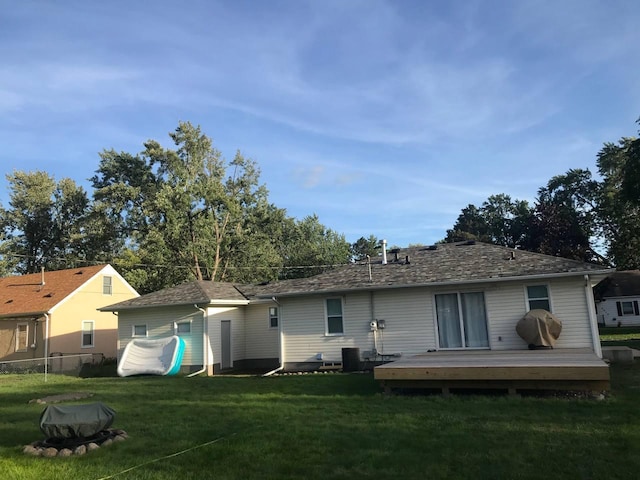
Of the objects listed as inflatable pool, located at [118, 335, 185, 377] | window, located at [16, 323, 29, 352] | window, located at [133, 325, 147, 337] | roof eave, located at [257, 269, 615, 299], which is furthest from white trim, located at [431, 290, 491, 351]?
window, located at [16, 323, 29, 352]

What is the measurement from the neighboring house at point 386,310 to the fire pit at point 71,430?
9.16 metres

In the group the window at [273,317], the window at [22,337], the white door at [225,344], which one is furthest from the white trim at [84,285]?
the window at [273,317]

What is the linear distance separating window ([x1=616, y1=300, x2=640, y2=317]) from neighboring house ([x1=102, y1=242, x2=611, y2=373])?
3174 centimetres

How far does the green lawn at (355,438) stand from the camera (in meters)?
5.26

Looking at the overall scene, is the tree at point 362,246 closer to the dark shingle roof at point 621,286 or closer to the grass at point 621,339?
the dark shingle roof at point 621,286

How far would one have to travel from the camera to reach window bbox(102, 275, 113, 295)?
2652cm

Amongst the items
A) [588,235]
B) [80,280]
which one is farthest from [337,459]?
[588,235]

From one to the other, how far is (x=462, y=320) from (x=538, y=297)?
2.20 metres

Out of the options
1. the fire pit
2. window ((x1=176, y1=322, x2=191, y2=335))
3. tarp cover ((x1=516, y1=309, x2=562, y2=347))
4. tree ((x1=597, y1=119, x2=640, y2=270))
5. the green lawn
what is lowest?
the green lawn

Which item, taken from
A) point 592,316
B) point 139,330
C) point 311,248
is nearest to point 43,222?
point 311,248

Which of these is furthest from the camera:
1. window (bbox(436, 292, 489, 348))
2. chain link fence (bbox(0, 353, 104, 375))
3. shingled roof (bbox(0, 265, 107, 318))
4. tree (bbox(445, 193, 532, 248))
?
tree (bbox(445, 193, 532, 248))

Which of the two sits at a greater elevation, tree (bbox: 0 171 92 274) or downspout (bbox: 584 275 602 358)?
tree (bbox: 0 171 92 274)

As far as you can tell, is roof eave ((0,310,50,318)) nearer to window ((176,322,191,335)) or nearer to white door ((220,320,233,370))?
window ((176,322,191,335))

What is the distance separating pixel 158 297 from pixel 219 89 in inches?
358
